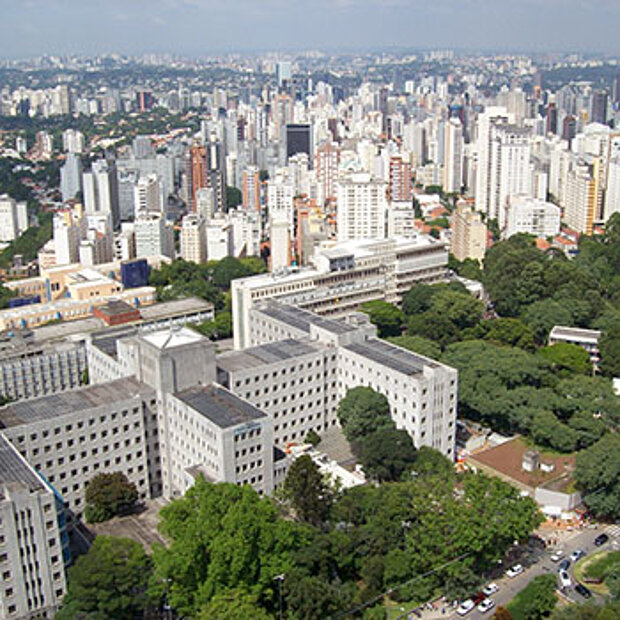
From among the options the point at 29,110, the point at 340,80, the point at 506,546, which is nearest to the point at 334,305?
the point at 506,546

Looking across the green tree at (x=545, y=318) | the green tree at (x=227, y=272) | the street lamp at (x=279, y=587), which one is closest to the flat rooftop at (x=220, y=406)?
the street lamp at (x=279, y=587)

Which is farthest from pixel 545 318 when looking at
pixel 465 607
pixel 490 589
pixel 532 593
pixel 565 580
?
pixel 465 607

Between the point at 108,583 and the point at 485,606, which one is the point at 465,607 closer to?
the point at 485,606

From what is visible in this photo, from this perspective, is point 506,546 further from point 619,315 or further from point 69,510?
point 619,315

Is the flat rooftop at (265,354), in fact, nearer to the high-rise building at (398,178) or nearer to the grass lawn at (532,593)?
the grass lawn at (532,593)

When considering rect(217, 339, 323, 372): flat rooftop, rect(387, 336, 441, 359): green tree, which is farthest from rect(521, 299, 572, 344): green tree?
rect(217, 339, 323, 372): flat rooftop

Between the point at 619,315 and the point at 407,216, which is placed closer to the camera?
the point at 619,315
